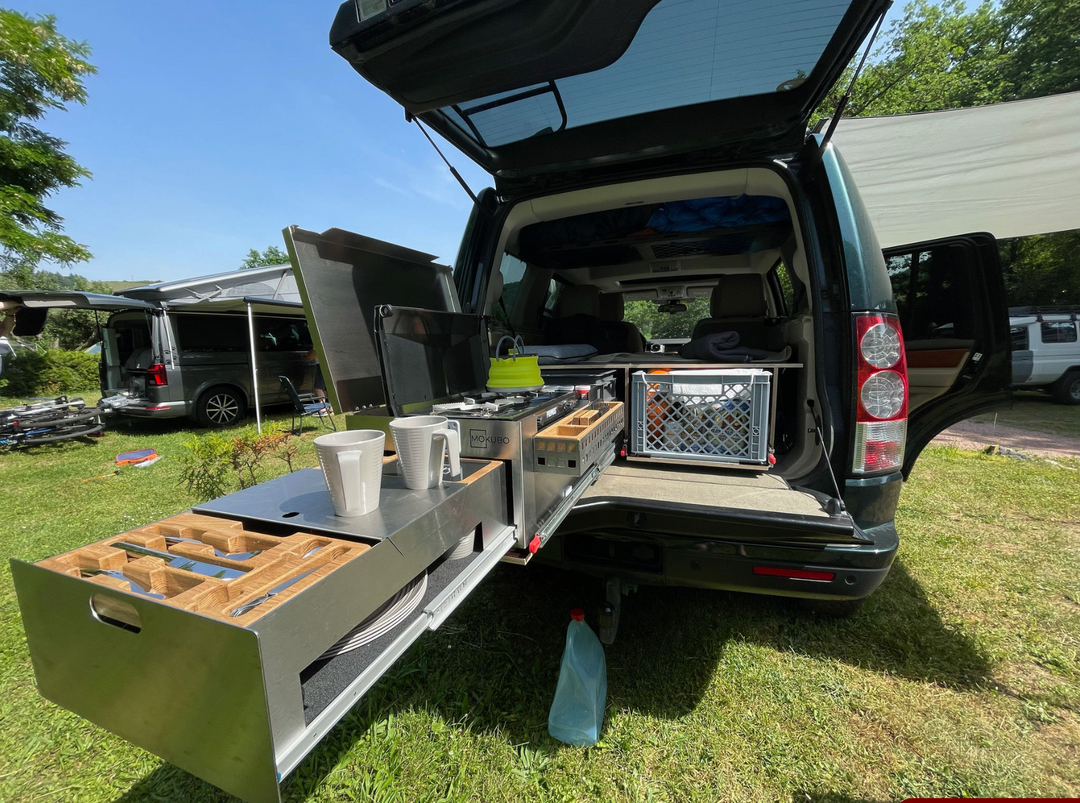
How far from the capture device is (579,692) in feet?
5.08

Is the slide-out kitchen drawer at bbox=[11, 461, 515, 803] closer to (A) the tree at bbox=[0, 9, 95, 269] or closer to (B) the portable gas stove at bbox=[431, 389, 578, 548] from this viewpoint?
(B) the portable gas stove at bbox=[431, 389, 578, 548]

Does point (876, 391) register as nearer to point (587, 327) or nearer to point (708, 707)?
point (708, 707)

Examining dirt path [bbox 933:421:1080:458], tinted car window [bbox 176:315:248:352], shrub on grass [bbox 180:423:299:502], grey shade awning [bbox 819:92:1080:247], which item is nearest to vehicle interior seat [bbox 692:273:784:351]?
grey shade awning [bbox 819:92:1080:247]

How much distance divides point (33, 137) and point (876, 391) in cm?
1926

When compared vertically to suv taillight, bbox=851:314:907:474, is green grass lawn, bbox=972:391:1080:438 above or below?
below

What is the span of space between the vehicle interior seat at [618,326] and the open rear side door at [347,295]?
7.66 feet

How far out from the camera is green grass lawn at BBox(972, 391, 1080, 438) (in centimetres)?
650

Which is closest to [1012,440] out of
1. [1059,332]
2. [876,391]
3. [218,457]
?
[1059,332]

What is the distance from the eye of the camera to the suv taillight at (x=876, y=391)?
1490 mm

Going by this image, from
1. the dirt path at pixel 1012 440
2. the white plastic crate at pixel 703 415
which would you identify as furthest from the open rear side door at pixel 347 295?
the dirt path at pixel 1012 440

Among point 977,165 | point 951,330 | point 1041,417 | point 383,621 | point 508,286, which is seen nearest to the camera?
point 383,621

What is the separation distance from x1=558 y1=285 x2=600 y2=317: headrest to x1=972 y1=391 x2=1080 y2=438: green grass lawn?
6023 millimetres

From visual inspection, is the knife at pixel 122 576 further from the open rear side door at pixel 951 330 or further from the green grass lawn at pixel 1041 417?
the green grass lawn at pixel 1041 417

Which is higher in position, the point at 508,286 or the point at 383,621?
the point at 508,286
